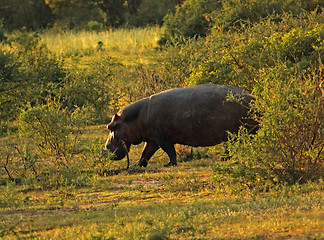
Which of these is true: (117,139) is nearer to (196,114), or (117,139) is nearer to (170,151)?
(170,151)

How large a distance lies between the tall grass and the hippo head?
63.1ft

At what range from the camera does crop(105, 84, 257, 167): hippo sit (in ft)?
39.4

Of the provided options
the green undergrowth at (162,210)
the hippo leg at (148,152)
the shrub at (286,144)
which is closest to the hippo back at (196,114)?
the hippo leg at (148,152)

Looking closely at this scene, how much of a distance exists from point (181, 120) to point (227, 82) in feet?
8.91

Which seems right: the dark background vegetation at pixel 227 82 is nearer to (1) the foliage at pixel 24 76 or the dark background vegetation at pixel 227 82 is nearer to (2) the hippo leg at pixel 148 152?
(1) the foliage at pixel 24 76

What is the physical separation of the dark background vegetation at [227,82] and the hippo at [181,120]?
1.51ft

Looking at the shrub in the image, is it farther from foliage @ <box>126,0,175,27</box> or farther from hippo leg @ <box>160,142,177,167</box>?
foliage @ <box>126,0,175,27</box>

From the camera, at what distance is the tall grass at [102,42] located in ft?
109

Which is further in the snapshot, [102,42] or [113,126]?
[102,42]

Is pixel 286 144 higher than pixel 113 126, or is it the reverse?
pixel 286 144

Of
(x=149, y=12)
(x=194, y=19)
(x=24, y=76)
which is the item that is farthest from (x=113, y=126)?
(x=149, y=12)

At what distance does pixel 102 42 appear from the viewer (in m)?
34.2

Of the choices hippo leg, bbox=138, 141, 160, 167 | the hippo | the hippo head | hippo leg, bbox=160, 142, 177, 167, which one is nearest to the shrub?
the hippo

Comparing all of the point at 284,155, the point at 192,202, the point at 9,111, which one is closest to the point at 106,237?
the point at 192,202
